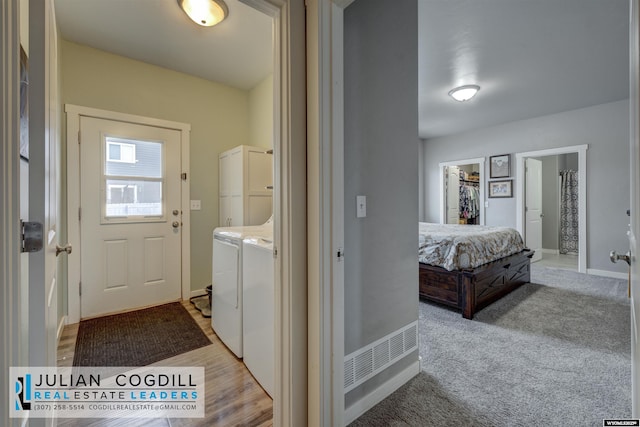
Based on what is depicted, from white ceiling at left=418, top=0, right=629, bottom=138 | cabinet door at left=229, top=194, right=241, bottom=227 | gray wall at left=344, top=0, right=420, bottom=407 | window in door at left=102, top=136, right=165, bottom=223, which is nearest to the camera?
gray wall at left=344, top=0, right=420, bottom=407

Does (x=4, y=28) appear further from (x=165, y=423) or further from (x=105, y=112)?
(x=105, y=112)

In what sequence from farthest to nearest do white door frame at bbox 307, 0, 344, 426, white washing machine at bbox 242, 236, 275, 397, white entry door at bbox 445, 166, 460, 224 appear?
white entry door at bbox 445, 166, 460, 224 → white washing machine at bbox 242, 236, 275, 397 → white door frame at bbox 307, 0, 344, 426

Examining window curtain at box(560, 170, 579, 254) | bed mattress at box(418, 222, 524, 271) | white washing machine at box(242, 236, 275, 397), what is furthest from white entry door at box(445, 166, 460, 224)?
white washing machine at box(242, 236, 275, 397)

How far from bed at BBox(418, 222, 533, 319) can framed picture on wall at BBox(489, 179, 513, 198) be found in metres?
2.28

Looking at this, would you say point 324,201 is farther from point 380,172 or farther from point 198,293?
point 198,293

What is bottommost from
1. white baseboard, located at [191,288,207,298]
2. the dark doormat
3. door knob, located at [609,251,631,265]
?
the dark doormat

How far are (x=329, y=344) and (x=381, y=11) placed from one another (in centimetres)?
174

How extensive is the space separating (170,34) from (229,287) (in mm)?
2278

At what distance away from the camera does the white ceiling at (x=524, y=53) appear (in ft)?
7.11

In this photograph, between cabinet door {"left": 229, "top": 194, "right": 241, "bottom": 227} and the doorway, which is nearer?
cabinet door {"left": 229, "top": 194, "right": 241, "bottom": 227}

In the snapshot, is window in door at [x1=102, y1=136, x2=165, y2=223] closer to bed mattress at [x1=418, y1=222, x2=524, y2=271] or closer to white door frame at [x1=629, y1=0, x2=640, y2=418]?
bed mattress at [x1=418, y1=222, x2=524, y2=271]

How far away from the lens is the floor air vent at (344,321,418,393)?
1424mm

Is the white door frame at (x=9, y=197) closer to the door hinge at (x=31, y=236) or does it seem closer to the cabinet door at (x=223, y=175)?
the door hinge at (x=31, y=236)

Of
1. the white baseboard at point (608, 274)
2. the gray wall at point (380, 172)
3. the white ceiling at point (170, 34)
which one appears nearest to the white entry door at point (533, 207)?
the white baseboard at point (608, 274)
